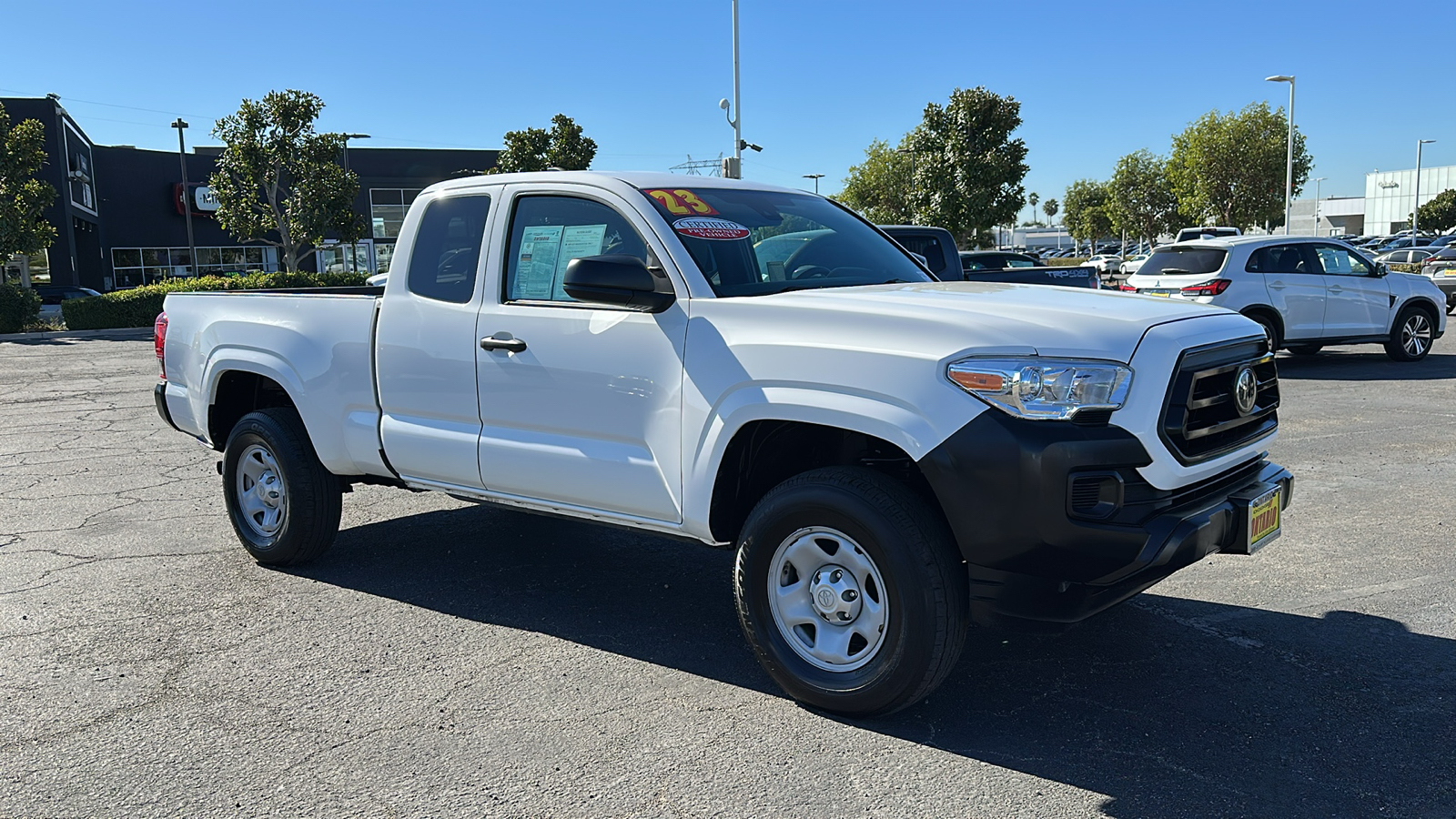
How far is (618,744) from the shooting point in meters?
3.63

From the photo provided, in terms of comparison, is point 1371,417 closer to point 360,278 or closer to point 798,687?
point 798,687

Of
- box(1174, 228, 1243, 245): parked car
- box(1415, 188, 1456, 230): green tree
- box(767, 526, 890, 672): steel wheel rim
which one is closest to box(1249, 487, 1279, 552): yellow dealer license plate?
box(767, 526, 890, 672): steel wheel rim

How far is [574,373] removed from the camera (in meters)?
4.34

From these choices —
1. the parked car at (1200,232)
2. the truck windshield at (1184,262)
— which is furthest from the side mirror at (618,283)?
the parked car at (1200,232)

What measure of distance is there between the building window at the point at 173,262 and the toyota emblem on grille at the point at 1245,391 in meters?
48.5

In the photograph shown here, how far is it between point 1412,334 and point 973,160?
78.4 feet

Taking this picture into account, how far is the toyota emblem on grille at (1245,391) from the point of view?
383cm

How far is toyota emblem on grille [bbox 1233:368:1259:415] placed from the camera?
3.83 metres

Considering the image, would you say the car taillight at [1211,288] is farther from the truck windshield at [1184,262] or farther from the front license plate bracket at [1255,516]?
the front license plate bracket at [1255,516]

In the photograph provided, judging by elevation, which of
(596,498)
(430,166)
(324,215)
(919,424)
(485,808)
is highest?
(430,166)

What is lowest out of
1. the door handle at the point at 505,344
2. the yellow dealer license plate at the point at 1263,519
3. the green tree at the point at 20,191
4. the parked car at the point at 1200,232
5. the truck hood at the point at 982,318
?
the yellow dealer license plate at the point at 1263,519

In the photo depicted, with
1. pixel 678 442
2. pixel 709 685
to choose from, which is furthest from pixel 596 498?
pixel 709 685

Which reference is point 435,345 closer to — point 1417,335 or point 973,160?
point 1417,335

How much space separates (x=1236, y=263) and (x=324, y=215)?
29.0 metres
